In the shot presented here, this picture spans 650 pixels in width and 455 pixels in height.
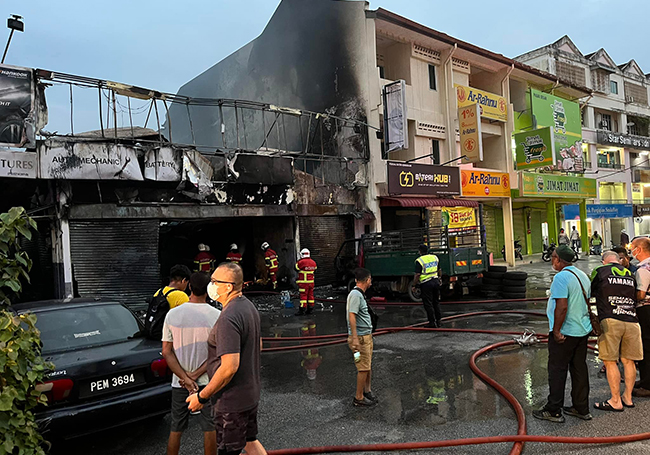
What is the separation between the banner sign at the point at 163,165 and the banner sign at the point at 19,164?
2.50 meters

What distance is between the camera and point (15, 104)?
33.1 ft

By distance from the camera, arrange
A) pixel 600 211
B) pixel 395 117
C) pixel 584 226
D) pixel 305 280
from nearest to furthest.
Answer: pixel 305 280
pixel 395 117
pixel 584 226
pixel 600 211

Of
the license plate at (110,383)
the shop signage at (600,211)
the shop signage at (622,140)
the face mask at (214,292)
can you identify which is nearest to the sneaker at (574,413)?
the face mask at (214,292)

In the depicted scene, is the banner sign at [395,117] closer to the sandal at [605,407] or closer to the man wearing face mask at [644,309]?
the man wearing face mask at [644,309]

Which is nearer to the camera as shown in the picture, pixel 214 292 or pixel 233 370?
pixel 233 370

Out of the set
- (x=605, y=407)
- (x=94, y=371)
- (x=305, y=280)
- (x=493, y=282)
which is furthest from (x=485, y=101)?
(x=94, y=371)

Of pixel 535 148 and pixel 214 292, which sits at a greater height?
pixel 535 148

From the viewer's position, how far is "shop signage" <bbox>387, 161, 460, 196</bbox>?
57.6ft

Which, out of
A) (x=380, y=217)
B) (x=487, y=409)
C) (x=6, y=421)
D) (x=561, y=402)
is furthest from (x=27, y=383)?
(x=380, y=217)

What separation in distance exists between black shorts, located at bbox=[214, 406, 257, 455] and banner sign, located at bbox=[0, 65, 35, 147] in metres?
9.85

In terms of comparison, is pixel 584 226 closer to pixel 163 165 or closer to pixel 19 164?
pixel 163 165

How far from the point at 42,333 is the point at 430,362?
15.8ft

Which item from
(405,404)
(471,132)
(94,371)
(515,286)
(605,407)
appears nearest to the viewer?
(94,371)

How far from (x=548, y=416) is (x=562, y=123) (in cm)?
2557
